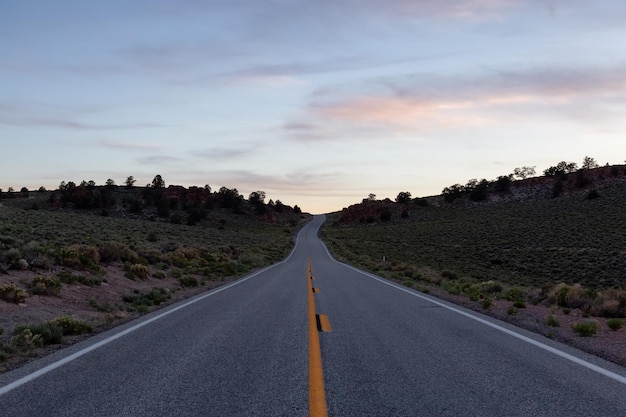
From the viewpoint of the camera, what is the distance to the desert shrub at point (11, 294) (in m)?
11.5

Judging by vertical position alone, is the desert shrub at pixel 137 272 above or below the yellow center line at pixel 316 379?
below

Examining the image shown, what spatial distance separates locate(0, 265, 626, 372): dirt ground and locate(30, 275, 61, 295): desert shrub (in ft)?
0.59

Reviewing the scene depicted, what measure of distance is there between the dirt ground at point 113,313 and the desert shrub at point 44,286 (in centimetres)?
18

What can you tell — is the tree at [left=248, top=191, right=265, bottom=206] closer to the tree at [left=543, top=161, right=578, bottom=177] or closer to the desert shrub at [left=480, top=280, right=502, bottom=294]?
the tree at [left=543, top=161, right=578, bottom=177]

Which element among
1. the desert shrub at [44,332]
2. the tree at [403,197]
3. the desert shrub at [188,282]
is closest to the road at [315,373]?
the desert shrub at [44,332]

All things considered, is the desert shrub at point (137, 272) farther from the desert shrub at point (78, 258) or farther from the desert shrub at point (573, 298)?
the desert shrub at point (573, 298)

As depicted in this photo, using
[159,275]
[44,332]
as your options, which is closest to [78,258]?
[159,275]

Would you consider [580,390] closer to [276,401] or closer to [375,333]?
[276,401]

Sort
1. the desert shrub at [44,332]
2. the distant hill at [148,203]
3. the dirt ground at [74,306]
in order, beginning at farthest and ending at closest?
the distant hill at [148,203] → the dirt ground at [74,306] → the desert shrub at [44,332]

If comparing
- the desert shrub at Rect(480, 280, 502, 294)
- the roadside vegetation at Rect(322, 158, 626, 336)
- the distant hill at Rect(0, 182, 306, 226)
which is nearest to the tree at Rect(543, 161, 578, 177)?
the roadside vegetation at Rect(322, 158, 626, 336)

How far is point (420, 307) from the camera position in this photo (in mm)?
13281

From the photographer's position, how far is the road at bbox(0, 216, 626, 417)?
196 inches

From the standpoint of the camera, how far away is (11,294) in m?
11.5

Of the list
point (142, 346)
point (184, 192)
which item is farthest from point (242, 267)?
point (184, 192)
